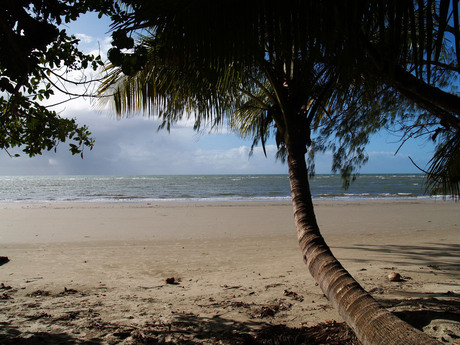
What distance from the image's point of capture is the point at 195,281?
186 inches

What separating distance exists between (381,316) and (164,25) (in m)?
1.98

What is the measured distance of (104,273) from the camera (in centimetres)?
515

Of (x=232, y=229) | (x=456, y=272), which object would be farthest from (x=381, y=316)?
(x=232, y=229)

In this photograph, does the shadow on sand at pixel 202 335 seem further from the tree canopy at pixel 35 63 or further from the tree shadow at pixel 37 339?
the tree canopy at pixel 35 63

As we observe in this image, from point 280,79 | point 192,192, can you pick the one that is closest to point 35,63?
point 280,79

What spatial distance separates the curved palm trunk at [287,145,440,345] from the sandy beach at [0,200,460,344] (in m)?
0.67

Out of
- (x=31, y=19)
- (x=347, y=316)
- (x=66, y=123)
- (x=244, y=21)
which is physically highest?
(x=31, y=19)

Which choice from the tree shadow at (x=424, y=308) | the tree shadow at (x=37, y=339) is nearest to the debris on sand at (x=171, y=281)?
the tree shadow at (x=37, y=339)

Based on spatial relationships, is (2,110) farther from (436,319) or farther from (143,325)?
(436,319)

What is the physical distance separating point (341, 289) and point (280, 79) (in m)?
1.91

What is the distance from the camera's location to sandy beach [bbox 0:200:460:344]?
2.93 metres

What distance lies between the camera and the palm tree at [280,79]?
1.51m

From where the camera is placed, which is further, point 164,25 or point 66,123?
point 66,123

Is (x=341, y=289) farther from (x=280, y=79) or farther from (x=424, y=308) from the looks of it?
(x=280, y=79)
